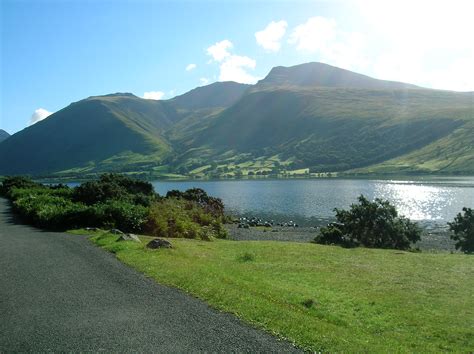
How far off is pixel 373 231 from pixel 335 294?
29381mm

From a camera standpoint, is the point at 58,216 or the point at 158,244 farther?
the point at 58,216

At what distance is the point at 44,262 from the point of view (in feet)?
67.7

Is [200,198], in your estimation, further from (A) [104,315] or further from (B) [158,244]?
(A) [104,315]

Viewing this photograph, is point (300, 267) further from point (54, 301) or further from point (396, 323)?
point (54, 301)

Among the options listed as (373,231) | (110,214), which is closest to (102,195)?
(110,214)

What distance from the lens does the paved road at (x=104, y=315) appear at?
425 inches

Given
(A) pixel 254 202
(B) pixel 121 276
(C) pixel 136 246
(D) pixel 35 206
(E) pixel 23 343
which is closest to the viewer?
(E) pixel 23 343

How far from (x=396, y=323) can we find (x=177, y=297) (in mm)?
7630

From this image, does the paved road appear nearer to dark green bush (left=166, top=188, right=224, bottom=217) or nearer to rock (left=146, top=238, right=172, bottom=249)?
rock (left=146, top=238, right=172, bottom=249)

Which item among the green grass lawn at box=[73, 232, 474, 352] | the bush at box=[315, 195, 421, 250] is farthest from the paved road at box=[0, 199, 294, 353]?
the bush at box=[315, 195, 421, 250]

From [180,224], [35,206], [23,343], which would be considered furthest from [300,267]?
[35,206]

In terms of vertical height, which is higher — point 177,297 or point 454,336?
point 177,297

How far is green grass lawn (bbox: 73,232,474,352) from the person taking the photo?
40.4 ft

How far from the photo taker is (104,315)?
42.1 feet
